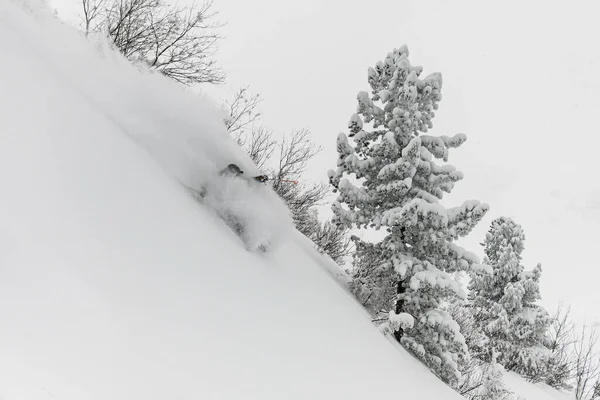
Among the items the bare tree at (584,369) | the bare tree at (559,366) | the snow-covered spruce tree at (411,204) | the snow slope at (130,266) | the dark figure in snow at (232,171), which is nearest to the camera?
the snow slope at (130,266)

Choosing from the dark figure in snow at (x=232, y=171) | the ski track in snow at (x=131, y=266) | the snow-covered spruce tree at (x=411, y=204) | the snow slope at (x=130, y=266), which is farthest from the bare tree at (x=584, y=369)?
the dark figure in snow at (x=232, y=171)

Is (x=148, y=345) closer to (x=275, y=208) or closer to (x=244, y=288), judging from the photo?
(x=244, y=288)

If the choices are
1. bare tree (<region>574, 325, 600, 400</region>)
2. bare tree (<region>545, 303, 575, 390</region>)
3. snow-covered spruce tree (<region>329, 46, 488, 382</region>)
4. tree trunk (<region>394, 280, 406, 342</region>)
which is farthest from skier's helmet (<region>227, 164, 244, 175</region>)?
bare tree (<region>545, 303, 575, 390</region>)

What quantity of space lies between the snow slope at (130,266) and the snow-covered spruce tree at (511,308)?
17624 millimetres

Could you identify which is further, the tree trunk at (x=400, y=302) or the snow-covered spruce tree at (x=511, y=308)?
the snow-covered spruce tree at (x=511, y=308)

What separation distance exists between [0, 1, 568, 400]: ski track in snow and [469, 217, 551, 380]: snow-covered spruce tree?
17.7 m

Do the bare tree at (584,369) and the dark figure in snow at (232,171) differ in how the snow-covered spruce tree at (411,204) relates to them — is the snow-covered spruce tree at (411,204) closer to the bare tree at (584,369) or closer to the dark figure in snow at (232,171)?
the dark figure in snow at (232,171)

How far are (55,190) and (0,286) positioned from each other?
987mm

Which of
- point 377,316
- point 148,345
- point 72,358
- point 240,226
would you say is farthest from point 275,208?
point 377,316

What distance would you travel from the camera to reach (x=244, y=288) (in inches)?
158

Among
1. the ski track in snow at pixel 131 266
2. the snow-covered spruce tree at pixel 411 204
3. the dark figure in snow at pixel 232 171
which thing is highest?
the snow-covered spruce tree at pixel 411 204

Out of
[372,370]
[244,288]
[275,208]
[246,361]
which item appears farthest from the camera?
[275,208]

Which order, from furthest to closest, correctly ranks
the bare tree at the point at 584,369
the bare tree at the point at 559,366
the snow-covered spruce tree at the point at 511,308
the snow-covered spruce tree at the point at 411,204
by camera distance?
the bare tree at the point at 559,366, the snow-covered spruce tree at the point at 511,308, the bare tree at the point at 584,369, the snow-covered spruce tree at the point at 411,204

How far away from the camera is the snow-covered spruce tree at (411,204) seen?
957 cm
